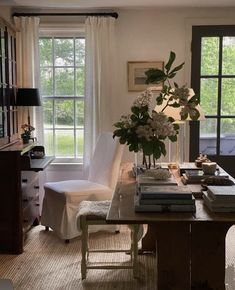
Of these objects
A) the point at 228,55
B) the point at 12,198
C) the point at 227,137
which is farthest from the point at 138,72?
the point at 12,198

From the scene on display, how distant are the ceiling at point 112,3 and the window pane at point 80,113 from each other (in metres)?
1.03

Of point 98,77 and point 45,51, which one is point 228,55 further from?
point 45,51

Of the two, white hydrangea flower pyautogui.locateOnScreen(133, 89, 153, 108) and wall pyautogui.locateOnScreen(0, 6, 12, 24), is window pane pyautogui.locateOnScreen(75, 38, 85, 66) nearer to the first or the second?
wall pyautogui.locateOnScreen(0, 6, 12, 24)

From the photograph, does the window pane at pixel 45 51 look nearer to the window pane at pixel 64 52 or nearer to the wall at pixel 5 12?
the window pane at pixel 64 52

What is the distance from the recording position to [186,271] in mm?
2117

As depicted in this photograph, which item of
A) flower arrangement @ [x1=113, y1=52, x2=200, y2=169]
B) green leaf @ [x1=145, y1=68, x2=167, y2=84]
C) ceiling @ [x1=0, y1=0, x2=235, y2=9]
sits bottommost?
flower arrangement @ [x1=113, y1=52, x2=200, y2=169]

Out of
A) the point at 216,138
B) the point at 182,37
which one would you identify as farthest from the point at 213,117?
the point at 182,37

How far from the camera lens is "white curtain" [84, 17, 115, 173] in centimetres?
434

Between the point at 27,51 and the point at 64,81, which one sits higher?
the point at 27,51

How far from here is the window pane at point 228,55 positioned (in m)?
4.41

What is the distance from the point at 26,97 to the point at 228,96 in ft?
7.12

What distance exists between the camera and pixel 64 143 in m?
4.65

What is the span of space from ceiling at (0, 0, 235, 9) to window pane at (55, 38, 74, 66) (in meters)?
0.37

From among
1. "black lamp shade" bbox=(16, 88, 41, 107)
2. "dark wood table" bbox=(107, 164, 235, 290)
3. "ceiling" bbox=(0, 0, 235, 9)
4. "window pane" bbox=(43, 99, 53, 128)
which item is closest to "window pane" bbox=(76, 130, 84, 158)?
"window pane" bbox=(43, 99, 53, 128)
